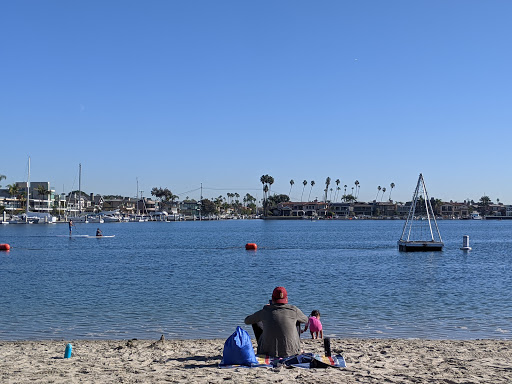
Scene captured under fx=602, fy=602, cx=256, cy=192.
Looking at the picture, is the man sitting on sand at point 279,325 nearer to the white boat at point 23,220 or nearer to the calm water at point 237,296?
the calm water at point 237,296

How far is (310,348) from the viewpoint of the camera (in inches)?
577

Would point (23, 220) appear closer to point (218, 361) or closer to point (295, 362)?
point (218, 361)

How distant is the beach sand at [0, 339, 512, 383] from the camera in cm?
1117

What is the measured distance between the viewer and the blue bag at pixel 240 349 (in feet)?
38.6

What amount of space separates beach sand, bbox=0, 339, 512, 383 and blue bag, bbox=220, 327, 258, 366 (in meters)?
0.23

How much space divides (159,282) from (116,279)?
3204mm

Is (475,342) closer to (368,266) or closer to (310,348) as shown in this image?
(310,348)

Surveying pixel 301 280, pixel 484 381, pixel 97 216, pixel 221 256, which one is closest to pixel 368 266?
pixel 301 280

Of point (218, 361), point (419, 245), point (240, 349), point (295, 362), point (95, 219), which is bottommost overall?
point (218, 361)

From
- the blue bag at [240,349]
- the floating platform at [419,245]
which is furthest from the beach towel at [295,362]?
the floating platform at [419,245]

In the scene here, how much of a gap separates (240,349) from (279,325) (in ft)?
3.03

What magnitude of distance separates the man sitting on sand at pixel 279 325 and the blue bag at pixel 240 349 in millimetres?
286

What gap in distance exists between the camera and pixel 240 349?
38.8 feet

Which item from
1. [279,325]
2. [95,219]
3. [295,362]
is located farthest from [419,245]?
[95,219]
